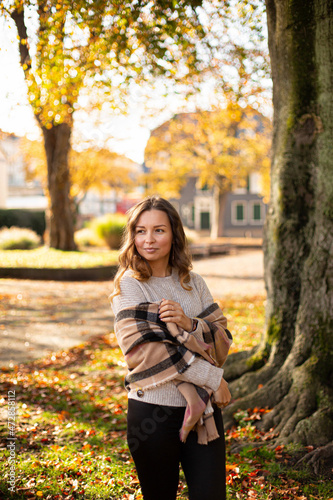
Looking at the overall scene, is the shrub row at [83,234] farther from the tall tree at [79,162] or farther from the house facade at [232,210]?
the house facade at [232,210]

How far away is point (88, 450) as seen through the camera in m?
3.90

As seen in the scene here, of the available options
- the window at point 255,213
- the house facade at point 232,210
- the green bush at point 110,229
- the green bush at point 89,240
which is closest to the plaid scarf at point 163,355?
the green bush at point 110,229

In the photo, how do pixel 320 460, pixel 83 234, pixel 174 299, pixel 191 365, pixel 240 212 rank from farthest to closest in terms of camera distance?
1. pixel 240 212
2. pixel 83 234
3. pixel 320 460
4. pixel 174 299
5. pixel 191 365

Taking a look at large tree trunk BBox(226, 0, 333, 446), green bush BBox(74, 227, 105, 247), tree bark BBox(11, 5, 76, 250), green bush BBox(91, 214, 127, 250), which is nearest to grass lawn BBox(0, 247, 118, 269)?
tree bark BBox(11, 5, 76, 250)

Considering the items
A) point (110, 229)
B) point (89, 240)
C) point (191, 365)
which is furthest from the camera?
point (89, 240)

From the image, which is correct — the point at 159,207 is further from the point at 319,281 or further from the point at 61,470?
the point at 61,470

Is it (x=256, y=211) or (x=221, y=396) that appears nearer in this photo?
(x=221, y=396)

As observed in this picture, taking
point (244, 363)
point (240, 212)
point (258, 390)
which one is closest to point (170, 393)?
point (258, 390)

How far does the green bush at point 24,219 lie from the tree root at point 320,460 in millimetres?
26845

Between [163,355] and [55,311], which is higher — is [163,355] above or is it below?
above

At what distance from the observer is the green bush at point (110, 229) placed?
24.4 meters

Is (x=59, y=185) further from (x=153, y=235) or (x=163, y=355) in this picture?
(x=163, y=355)

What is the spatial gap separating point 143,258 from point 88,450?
224 cm

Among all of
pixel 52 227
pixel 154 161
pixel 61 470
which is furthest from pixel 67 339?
pixel 154 161
